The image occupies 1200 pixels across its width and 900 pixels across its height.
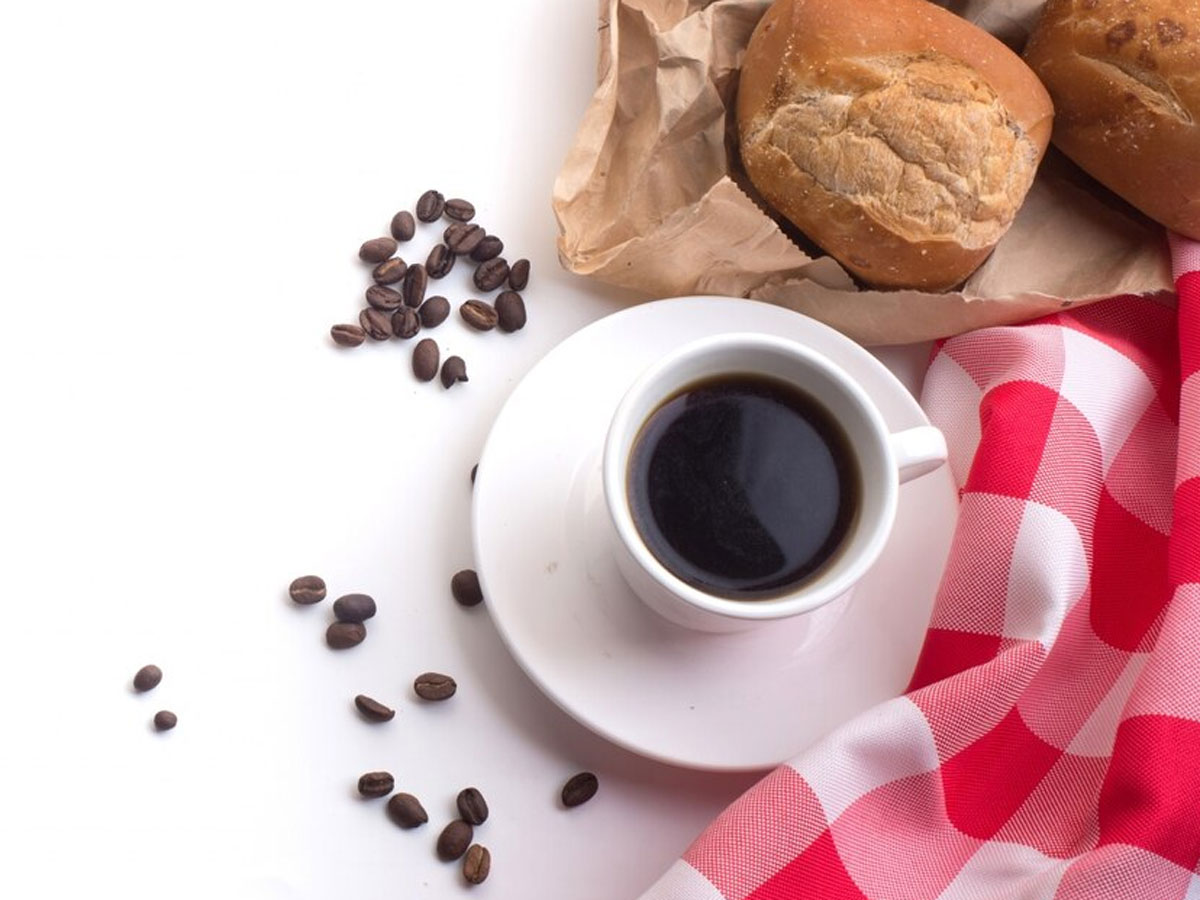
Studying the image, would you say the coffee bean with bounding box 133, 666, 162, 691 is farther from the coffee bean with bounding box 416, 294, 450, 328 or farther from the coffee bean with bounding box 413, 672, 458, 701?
the coffee bean with bounding box 416, 294, 450, 328

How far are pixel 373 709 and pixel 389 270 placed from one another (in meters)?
0.43

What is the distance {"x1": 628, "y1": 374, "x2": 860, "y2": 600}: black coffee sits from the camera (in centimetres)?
102

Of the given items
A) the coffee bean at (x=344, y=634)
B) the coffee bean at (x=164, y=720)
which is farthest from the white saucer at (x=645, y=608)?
the coffee bean at (x=164, y=720)

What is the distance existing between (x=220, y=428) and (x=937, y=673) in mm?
718

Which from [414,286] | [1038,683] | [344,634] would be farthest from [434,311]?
[1038,683]

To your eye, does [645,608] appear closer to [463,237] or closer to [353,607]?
[353,607]

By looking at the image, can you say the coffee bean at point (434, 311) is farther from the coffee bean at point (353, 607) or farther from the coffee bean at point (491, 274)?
the coffee bean at point (353, 607)

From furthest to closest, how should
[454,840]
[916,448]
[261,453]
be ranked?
[261,453] → [454,840] → [916,448]

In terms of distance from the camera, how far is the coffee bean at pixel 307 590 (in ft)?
3.80

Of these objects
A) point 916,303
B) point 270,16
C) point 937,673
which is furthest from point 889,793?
point 270,16

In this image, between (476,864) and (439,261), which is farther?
(439,261)

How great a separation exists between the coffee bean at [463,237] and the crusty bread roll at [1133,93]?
22.6 inches

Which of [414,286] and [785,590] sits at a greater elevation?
[414,286]

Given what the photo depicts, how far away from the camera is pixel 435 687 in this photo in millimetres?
1141
